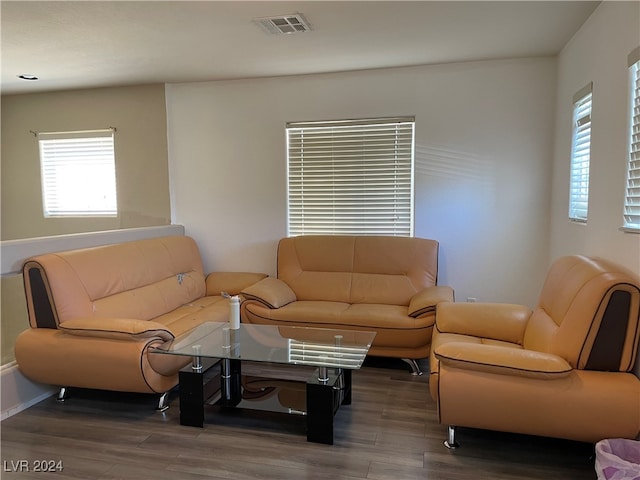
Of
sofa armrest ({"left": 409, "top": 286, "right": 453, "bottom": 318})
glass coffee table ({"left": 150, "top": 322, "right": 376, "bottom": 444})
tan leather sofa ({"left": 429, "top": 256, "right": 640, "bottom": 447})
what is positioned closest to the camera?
tan leather sofa ({"left": 429, "top": 256, "right": 640, "bottom": 447})

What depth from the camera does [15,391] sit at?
9.25ft

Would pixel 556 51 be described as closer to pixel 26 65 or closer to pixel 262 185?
pixel 262 185

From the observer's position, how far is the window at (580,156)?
118 inches

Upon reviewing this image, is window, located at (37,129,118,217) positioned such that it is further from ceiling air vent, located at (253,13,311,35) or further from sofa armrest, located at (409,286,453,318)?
sofa armrest, located at (409,286,453,318)

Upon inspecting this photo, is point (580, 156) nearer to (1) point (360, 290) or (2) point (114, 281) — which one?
(1) point (360, 290)

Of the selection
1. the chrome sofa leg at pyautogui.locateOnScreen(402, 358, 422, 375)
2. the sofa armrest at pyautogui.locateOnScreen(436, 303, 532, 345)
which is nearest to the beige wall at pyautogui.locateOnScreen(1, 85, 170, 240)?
the chrome sofa leg at pyautogui.locateOnScreen(402, 358, 422, 375)

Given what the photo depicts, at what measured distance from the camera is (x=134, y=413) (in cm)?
279

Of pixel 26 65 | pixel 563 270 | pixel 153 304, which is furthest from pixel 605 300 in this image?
pixel 26 65

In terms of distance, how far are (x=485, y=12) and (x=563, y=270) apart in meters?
1.74

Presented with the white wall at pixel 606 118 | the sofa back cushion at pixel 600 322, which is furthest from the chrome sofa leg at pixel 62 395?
the white wall at pixel 606 118

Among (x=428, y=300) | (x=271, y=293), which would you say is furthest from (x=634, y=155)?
(x=271, y=293)

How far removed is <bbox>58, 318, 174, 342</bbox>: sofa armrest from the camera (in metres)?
2.64

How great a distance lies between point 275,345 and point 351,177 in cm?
210

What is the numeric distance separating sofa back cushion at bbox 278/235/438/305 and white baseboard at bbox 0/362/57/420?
2.13 m
